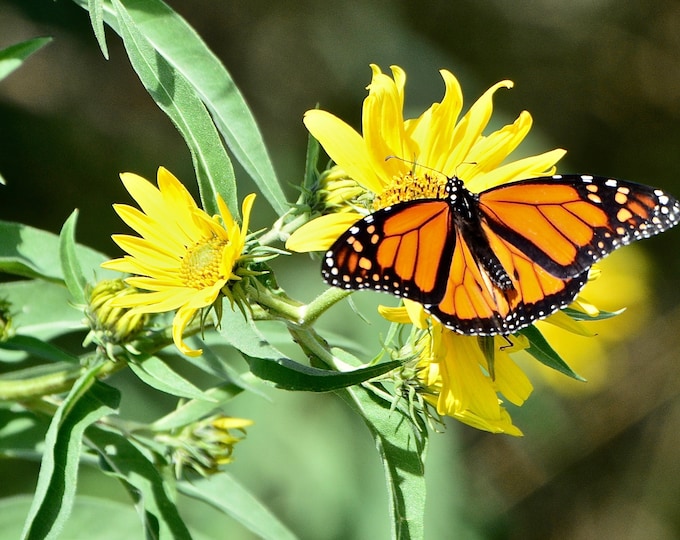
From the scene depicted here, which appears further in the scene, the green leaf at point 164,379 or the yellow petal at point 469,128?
the yellow petal at point 469,128

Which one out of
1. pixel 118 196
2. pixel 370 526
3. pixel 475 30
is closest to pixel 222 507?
pixel 370 526

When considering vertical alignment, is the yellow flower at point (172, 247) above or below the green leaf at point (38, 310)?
above

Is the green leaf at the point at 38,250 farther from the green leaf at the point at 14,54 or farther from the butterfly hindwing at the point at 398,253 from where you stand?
the butterfly hindwing at the point at 398,253

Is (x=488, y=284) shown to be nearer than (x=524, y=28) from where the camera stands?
Yes

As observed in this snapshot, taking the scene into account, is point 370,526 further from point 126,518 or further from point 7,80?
point 7,80

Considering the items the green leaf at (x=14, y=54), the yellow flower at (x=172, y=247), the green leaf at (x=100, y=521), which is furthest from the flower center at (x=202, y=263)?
the green leaf at (x=100, y=521)

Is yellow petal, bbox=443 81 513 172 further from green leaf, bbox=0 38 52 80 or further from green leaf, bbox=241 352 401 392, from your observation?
green leaf, bbox=0 38 52 80

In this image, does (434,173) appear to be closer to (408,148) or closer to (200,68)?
(408,148)
